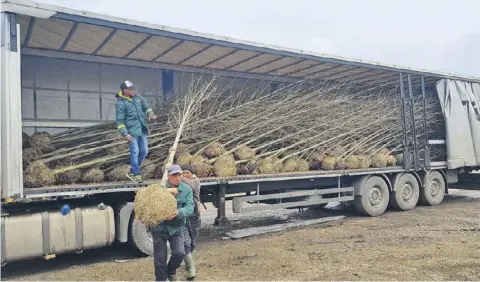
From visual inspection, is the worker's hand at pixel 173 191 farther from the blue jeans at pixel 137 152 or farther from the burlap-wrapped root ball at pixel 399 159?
the burlap-wrapped root ball at pixel 399 159

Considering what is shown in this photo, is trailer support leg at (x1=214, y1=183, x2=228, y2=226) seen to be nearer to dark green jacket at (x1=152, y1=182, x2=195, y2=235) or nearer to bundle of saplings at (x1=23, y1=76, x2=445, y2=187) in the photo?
bundle of saplings at (x1=23, y1=76, x2=445, y2=187)

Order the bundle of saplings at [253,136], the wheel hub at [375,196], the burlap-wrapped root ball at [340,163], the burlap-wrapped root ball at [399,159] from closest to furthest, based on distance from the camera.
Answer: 1. the bundle of saplings at [253,136]
2. the burlap-wrapped root ball at [340,163]
3. the wheel hub at [375,196]
4. the burlap-wrapped root ball at [399,159]

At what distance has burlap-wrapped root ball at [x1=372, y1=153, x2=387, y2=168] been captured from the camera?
9.71 m

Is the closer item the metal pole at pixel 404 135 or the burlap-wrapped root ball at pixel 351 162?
the burlap-wrapped root ball at pixel 351 162

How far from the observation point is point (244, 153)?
7.87 m

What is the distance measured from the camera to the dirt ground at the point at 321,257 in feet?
17.4

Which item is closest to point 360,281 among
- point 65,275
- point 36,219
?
point 65,275

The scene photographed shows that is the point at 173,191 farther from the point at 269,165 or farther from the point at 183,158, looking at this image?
the point at 269,165

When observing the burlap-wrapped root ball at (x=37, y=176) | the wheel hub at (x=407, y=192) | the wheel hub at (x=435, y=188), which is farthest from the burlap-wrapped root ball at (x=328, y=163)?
the burlap-wrapped root ball at (x=37, y=176)

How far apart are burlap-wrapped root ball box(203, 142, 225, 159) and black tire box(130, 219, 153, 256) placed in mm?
1780

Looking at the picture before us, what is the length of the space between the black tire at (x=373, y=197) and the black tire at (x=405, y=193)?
0.25 meters

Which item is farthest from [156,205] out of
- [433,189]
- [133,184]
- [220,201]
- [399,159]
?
[433,189]

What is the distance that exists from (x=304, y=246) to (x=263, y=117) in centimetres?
303

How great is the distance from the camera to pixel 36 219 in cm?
554
